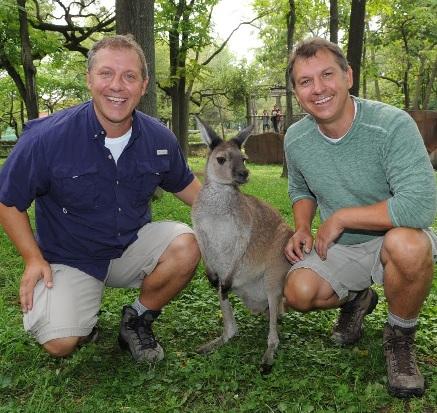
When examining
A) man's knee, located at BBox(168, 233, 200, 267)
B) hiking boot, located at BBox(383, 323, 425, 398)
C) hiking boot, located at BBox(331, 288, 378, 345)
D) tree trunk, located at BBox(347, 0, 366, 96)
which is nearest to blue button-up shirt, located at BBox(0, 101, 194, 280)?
man's knee, located at BBox(168, 233, 200, 267)

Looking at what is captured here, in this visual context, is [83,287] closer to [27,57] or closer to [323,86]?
[323,86]

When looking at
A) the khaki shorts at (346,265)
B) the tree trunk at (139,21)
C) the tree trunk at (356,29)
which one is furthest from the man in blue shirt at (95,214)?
the tree trunk at (356,29)

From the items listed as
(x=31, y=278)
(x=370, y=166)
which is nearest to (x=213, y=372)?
(x=31, y=278)

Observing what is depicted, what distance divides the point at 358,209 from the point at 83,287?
1.61m

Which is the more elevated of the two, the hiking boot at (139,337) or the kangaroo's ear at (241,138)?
the kangaroo's ear at (241,138)

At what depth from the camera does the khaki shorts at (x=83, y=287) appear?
277 cm

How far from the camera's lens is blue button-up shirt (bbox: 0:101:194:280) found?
283cm

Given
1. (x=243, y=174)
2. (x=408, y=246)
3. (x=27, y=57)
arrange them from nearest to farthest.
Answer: (x=408, y=246)
(x=243, y=174)
(x=27, y=57)

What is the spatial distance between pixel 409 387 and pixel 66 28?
444 inches

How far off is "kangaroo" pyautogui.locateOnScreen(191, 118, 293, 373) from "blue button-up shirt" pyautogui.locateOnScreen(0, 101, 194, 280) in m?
0.37

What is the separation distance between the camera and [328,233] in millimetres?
2803

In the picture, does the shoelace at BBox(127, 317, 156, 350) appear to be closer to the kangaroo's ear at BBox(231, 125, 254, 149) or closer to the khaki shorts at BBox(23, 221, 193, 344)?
the khaki shorts at BBox(23, 221, 193, 344)

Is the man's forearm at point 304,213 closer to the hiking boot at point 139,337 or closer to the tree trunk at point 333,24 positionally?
the hiking boot at point 139,337

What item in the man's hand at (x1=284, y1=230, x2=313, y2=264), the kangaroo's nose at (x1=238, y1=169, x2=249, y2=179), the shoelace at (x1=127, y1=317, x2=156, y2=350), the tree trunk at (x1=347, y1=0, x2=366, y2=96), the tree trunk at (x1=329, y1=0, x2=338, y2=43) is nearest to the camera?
A: the shoelace at (x1=127, y1=317, x2=156, y2=350)
